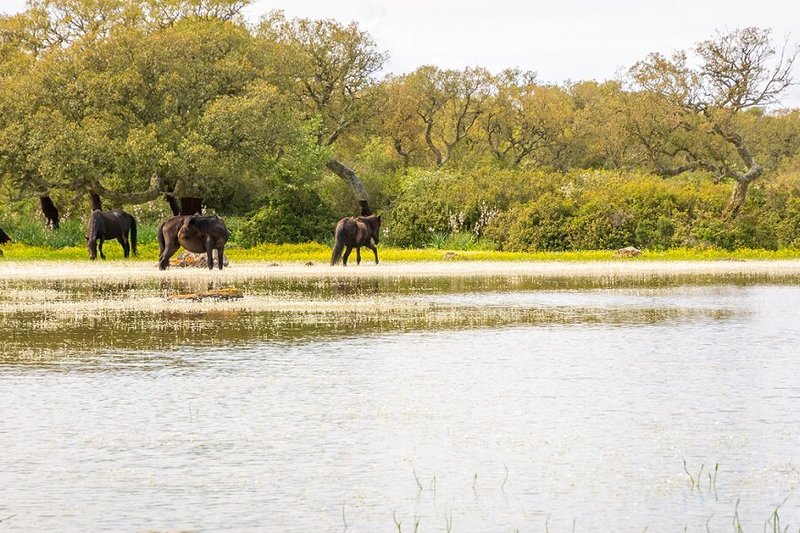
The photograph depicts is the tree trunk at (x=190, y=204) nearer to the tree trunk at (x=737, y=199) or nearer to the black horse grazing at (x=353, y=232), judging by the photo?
the black horse grazing at (x=353, y=232)

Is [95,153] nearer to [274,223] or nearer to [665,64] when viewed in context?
[274,223]

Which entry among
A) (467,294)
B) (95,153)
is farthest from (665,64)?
(467,294)

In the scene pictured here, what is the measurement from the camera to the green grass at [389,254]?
4400 cm

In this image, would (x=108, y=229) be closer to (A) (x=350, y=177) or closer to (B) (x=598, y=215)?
(A) (x=350, y=177)

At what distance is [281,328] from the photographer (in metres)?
19.5

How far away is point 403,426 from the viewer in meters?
10.8

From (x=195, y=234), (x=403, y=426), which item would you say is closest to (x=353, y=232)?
(x=195, y=234)

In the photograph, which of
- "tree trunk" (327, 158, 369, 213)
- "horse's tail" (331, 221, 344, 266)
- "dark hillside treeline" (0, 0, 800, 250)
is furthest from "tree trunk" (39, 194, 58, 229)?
"horse's tail" (331, 221, 344, 266)

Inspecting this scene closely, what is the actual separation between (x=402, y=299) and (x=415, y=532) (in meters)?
18.1

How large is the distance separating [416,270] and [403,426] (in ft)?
90.1

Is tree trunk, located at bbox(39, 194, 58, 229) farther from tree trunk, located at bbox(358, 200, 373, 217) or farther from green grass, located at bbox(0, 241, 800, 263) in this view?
tree trunk, located at bbox(358, 200, 373, 217)

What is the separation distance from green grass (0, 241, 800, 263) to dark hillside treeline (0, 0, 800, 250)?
1.47 metres

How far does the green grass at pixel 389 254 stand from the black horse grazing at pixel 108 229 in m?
0.69

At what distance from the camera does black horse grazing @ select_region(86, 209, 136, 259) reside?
151 ft
